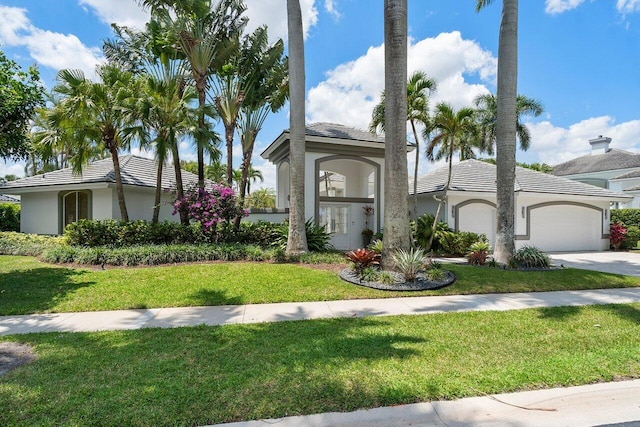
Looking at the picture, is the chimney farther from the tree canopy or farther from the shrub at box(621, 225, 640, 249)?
the tree canopy

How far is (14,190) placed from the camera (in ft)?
56.3

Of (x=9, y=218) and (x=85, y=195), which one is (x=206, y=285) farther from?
(x=9, y=218)

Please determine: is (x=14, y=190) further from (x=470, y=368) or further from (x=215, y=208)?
(x=470, y=368)

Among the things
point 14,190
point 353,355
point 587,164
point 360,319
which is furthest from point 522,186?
point 587,164

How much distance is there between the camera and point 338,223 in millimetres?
15891

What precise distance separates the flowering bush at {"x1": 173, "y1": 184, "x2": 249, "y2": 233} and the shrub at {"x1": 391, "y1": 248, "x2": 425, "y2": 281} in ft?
22.0

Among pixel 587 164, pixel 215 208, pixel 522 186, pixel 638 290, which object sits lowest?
pixel 638 290

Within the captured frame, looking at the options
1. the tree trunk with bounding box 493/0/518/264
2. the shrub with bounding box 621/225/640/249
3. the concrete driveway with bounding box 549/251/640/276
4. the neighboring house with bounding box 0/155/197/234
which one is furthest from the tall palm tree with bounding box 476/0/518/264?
the neighboring house with bounding box 0/155/197/234

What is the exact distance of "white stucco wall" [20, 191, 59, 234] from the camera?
17234 millimetres

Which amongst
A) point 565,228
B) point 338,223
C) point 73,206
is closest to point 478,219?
point 565,228

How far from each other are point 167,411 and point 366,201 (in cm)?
1386

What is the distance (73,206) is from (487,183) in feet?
70.7

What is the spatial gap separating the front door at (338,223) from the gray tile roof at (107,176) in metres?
7.74

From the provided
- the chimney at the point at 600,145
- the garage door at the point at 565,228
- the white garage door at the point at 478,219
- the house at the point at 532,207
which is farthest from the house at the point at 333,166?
the chimney at the point at 600,145
